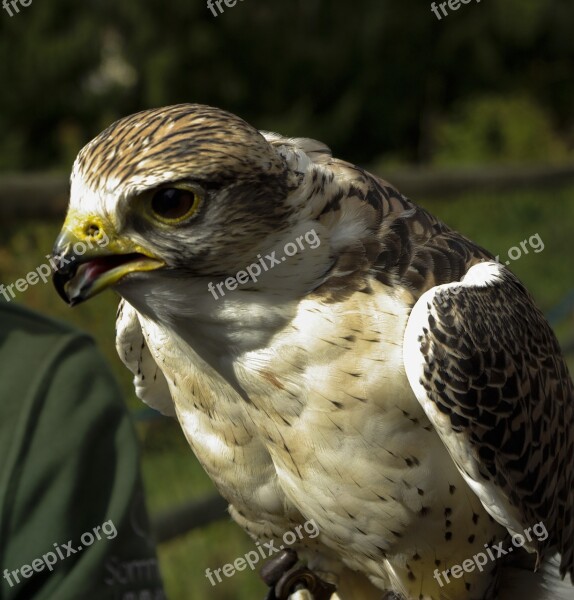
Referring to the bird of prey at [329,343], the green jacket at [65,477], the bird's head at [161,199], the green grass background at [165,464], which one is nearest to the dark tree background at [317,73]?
the green grass background at [165,464]

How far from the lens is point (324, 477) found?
204 centimetres

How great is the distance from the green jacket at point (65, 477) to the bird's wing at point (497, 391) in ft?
3.79

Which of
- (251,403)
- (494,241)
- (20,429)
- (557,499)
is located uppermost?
(251,403)

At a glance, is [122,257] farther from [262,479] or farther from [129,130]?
[262,479]

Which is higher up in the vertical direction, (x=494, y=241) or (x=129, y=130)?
(x=129, y=130)

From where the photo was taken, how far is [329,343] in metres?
1.95

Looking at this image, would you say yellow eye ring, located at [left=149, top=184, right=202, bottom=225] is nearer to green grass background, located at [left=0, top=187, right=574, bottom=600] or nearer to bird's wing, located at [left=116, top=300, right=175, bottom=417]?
bird's wing, located at [left=116, top=300, right=175, bottom=417]

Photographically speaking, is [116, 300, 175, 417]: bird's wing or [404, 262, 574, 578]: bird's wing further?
[116, 300, 175, 417]: bird's wing

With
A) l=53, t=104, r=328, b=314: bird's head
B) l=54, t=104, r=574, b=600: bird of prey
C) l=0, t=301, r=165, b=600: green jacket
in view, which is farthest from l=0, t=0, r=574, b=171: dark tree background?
l=53, t=104, r=328, b=314: bird's head

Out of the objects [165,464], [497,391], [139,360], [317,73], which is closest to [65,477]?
[139,360]

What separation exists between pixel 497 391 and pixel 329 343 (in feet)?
1.32

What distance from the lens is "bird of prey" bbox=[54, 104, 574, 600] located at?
5.77 ft

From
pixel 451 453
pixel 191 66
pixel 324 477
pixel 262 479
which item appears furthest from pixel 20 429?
pixel 191 66

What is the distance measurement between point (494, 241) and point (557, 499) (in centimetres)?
743
